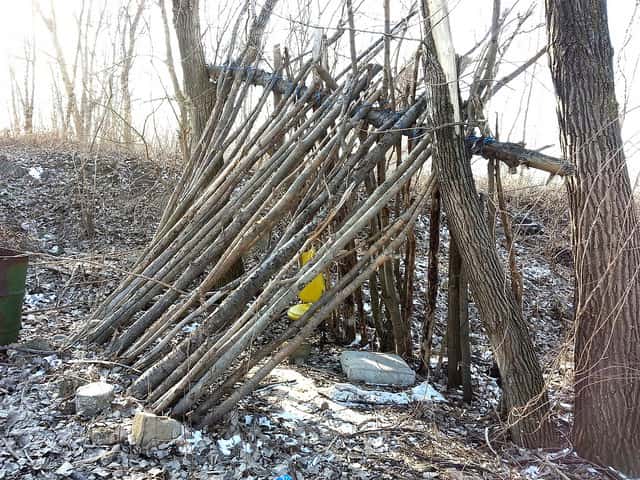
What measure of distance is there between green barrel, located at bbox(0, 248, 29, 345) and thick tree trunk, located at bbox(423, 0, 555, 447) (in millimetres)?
3150

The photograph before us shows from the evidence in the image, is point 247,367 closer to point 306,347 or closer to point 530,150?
point 306,347

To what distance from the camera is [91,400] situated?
3.09 m

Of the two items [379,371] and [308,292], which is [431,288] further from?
[308,292]

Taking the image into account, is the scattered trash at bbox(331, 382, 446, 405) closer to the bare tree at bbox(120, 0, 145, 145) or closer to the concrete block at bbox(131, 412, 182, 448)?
the concrete block at bbox(131, 412, 182, 448)

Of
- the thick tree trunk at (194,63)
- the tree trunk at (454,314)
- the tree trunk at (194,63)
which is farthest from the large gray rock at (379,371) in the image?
the thick tree trunk at (194,63)

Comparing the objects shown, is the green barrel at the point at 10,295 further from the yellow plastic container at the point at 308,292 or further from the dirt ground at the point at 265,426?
the yellow plastic container at the point at 308,292

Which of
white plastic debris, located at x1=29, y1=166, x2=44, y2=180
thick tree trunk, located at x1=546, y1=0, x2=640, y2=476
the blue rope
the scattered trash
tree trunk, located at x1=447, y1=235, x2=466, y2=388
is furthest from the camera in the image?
white plastic debris, located at x1=29, y1=166, x2=44, y2=180

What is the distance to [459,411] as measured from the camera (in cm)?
380

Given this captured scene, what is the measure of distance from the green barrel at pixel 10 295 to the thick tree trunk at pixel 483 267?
315cm

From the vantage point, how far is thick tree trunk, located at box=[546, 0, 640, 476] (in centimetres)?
287

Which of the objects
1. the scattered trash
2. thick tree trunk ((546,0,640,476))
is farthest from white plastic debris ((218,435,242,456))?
thick tree trunk ((546,0,640,476))

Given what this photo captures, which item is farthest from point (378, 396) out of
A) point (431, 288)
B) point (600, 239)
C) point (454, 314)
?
point (600, 239)

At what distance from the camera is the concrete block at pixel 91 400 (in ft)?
10.1

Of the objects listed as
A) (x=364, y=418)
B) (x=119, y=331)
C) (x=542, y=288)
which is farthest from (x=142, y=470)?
(x=542, y=288)
